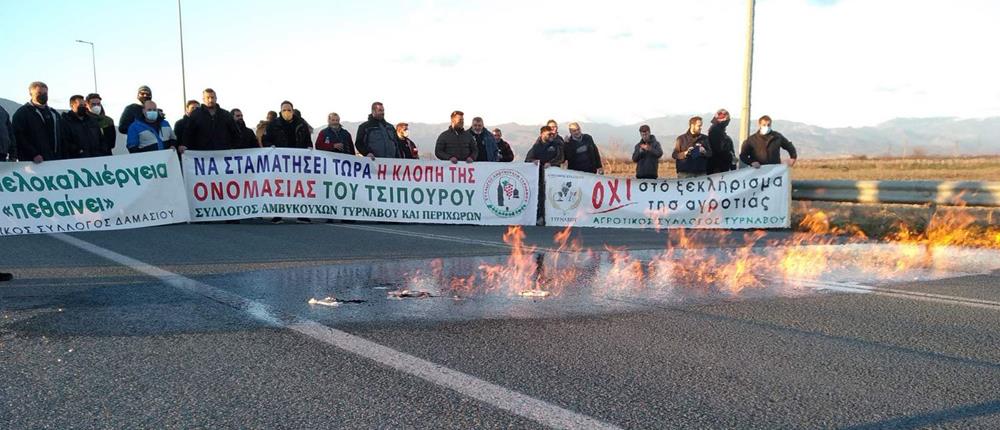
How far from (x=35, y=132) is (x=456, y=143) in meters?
6.11

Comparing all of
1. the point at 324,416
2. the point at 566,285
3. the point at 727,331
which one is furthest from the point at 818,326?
the point at 324,416

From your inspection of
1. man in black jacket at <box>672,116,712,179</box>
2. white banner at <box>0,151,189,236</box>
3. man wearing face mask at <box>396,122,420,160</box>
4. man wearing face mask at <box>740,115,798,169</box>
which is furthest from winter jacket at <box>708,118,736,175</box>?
white banner at <box>0,151,189,236</box>

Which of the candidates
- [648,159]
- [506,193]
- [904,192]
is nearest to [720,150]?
[648,159]

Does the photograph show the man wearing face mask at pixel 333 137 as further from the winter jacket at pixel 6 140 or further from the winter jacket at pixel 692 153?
the winter jacket at pixel 692 153

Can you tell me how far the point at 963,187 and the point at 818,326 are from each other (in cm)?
805

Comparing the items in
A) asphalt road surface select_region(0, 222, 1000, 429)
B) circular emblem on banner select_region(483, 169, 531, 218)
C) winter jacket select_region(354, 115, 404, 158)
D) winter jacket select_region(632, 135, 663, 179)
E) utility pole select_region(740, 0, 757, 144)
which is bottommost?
asphalt road surface select_region(0, 222, 1000, 429)

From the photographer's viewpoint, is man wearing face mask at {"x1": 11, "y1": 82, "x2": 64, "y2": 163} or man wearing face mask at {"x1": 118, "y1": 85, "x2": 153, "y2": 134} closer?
man wearing face mask at {"x1": 11, "y1": 82, "x2": 64, "y2": 163}

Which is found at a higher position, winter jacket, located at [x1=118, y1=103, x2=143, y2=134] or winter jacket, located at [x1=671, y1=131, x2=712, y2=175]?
winter jacket, located at [x1=118, y1=103, x2=143, y2=134]

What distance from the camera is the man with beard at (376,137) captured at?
530 inches

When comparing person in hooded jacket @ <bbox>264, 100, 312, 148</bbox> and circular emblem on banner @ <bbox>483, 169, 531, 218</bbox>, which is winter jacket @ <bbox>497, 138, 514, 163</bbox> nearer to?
circular emblem on banner @ <bbox>483, 169, 531, 218</bbox>

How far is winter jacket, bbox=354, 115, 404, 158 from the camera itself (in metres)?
13.5

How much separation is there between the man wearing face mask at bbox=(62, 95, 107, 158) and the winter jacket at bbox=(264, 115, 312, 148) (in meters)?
2.75

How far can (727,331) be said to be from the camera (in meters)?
5.01

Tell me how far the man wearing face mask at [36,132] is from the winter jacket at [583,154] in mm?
7851
